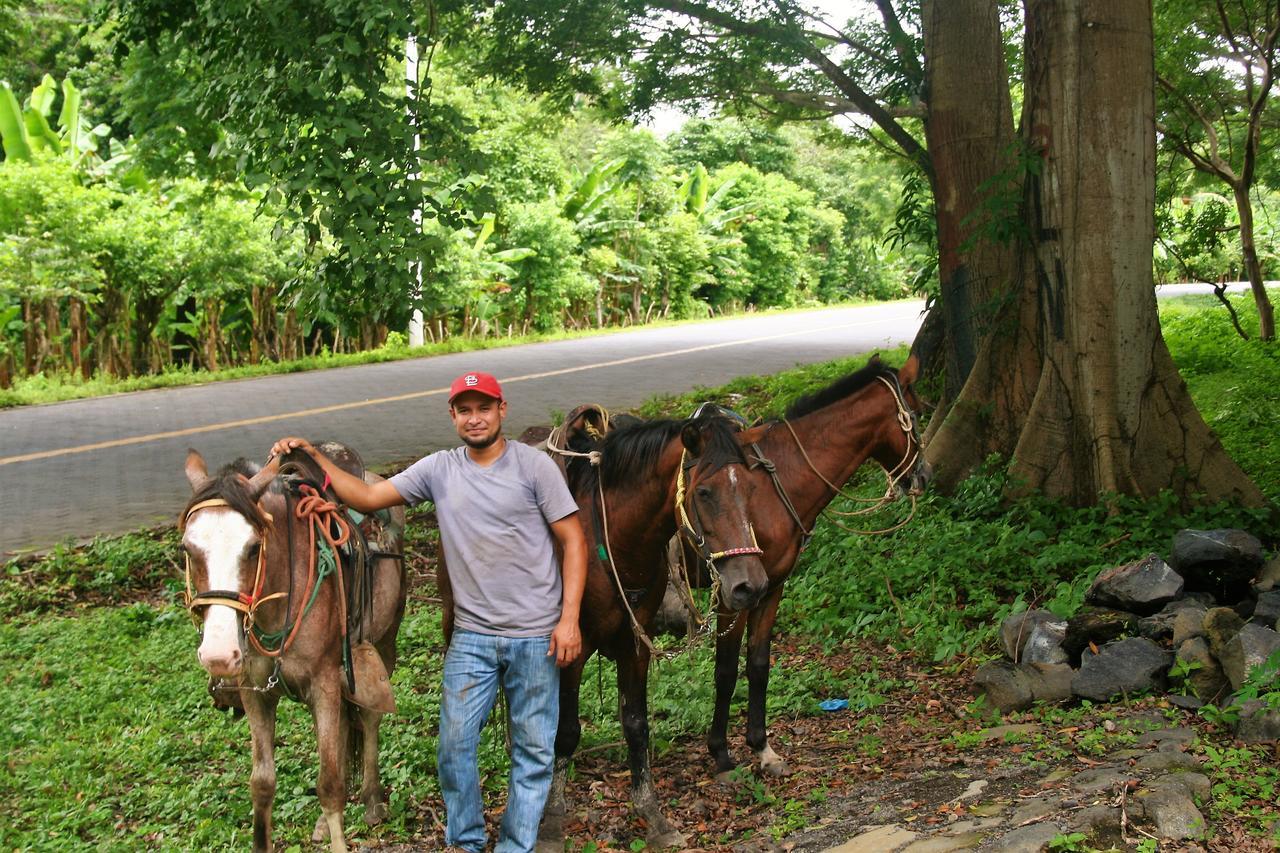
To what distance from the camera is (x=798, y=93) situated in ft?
37.9

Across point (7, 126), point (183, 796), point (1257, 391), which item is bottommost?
point (183, 796)

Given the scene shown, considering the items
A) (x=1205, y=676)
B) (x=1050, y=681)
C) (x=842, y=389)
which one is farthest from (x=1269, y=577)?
(x=842, y=389)

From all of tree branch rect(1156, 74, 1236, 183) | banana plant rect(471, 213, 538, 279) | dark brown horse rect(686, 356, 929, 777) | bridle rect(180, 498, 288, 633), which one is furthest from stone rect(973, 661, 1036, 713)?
banana plant rect(471, 213, 538, 279)

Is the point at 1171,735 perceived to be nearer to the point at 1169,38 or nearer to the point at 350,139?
the point at 350,139

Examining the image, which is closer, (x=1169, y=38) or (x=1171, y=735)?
(x=1171, y=735)

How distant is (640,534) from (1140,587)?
2.98 m

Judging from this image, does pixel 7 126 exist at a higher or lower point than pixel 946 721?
higher

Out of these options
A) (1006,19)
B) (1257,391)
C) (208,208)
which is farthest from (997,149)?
(208,208)

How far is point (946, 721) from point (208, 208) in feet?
49.3

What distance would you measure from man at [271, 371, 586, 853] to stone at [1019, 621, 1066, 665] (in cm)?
288

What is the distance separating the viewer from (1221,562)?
6.34m

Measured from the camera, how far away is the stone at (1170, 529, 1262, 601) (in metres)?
6.32

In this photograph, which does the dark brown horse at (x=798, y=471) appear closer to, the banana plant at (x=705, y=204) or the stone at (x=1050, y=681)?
the stone at (x=1050, y=681)

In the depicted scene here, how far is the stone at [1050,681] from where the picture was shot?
567 centimetres
